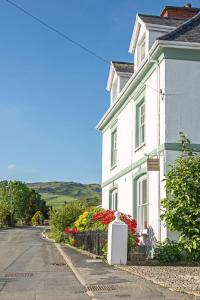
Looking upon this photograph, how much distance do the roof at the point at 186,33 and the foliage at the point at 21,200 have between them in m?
87.0

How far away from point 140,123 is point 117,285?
10487 mm

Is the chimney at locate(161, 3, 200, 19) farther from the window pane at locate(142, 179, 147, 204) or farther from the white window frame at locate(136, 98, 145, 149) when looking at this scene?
the window pane at locate(142, 179, 147, 204)

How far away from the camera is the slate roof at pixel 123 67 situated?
25153 mm

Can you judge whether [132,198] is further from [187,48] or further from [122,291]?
[122,291]

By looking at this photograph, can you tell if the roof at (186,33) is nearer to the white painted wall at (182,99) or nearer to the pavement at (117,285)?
the white painted wall at (182,99)

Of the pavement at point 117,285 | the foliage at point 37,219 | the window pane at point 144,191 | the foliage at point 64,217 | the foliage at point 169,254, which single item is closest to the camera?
the pavement at point 117,285

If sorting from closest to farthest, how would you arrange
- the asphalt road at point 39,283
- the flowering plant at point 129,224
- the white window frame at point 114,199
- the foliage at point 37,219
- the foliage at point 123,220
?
the asphalt road at point 39,283 → the flowering plant at point 129,224 → the foliage at point 123,220 → the white window frame at point 114,199 → the foliage at point 37,219

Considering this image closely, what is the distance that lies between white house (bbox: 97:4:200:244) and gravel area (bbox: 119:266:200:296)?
253 cm

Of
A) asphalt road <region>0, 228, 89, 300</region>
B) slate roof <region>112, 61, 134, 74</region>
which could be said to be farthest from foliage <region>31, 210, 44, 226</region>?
asphalt road <region>0, 228, 89, 300</region>

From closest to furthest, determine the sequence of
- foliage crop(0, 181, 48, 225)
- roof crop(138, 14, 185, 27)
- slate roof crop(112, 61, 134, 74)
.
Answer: roof crop(138, 14, 185, 27) < slate roof crop(112, 61, 134, 74) < foliage crop(0, 181, 48, 225)

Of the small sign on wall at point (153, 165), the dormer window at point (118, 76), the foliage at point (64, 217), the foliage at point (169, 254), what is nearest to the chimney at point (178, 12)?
the dormer window at point (118, 76)

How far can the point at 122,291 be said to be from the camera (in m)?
9.55

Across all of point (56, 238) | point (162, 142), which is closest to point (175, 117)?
point (162, 142)

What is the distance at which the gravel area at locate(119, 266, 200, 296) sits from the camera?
9797mm
